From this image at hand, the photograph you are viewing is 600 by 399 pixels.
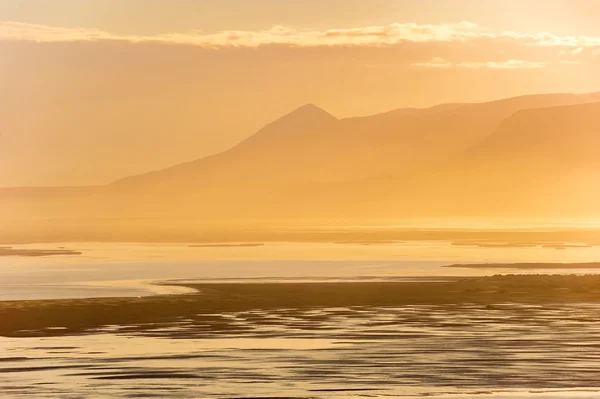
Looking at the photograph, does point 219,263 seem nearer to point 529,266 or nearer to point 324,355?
point 529,266

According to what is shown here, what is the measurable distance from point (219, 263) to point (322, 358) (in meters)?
42.9

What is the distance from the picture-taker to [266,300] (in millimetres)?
47094

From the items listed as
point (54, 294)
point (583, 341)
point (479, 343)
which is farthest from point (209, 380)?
point (54, 294)

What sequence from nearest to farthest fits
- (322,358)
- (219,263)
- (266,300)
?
(322,358) → (266,300) → (219,263)

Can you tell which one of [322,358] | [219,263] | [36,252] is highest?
[36,252]

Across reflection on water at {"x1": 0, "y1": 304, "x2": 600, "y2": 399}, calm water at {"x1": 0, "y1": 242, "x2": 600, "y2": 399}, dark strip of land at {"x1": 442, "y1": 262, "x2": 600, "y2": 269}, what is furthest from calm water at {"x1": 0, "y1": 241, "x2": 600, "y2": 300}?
reflection on water at {"x1": 0, "y1": 304, "x2": 600, "y2": 399}

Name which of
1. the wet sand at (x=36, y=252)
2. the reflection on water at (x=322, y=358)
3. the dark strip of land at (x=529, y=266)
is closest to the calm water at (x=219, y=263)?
the wet sand at (x=36, y=252)

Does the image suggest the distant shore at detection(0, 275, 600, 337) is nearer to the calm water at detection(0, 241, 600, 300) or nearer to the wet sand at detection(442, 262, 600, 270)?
the calm water at detection(0, 241, 600, 300)

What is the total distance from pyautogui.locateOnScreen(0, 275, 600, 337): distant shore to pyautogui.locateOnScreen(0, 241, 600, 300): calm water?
3161 mm

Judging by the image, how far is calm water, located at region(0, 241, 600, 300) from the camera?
54.7 meters

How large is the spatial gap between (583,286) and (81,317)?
22.1 m

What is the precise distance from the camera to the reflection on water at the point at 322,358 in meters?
25.8

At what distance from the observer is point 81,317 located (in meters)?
40.6

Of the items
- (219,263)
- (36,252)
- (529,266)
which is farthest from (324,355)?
(36,252)
